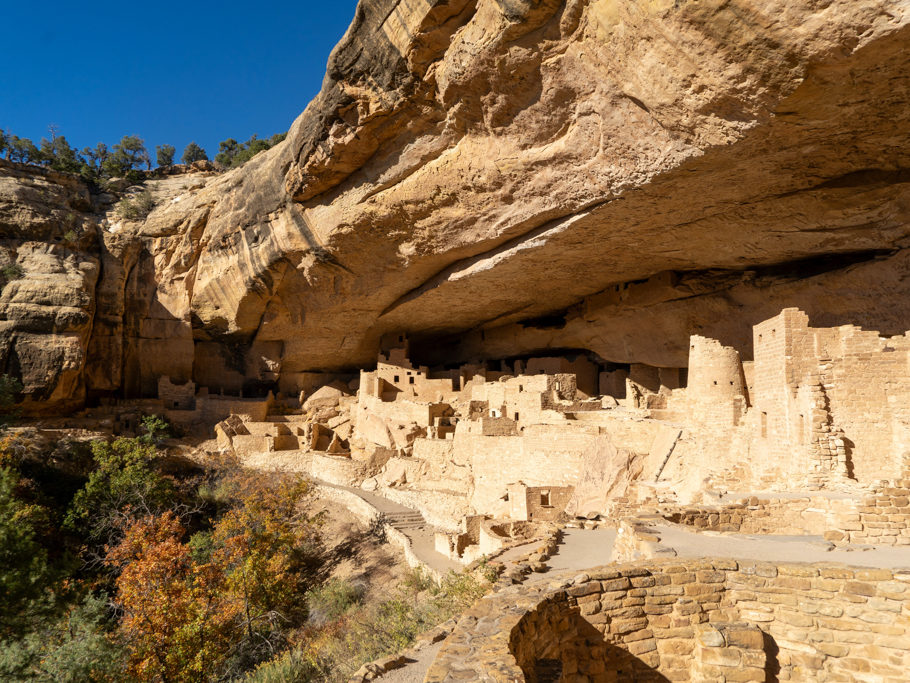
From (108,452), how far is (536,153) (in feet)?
55.1

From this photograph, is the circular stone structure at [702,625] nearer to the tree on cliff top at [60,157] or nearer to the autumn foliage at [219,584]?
the autumn foliage at [219,584]

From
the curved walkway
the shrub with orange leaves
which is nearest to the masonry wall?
the curved walkway

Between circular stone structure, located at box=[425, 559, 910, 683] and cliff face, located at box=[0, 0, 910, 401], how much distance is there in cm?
696

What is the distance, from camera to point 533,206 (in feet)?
45.3

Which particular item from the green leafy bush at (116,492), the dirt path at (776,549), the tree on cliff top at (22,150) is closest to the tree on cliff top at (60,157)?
the tree on cliff top at (22,150)

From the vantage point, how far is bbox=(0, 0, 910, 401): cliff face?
9.06 metres

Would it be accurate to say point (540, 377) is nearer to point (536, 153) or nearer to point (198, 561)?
point (536, 153)

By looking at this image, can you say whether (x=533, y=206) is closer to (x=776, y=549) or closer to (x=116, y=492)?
(x=776, y=549)

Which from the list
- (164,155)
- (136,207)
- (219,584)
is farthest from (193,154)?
(219,584)

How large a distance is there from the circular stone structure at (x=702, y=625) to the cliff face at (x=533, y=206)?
6.96 meters

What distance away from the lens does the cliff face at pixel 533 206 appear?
9.06m

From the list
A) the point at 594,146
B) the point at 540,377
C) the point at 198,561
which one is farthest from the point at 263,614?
the point at 594,146

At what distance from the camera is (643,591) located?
4.33m

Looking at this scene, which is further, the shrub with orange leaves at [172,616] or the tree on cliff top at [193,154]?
the tree on cliff top at [193,154]
